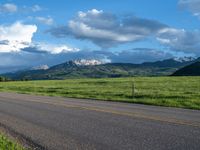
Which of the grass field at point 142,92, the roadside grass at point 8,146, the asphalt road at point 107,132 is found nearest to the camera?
the roadside grass at point 8,146

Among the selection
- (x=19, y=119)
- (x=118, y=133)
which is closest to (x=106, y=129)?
(x=118, y=133)

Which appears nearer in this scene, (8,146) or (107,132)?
(8,146)

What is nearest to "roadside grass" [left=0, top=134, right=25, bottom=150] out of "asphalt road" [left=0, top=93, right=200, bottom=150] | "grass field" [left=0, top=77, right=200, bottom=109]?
"asphalt road" [left=0, top=93, right=200, bottom=150]

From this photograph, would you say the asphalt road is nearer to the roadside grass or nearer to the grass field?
the roadside grass

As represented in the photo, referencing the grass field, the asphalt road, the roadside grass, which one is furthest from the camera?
the grass field

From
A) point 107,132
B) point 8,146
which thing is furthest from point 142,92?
point 8,146

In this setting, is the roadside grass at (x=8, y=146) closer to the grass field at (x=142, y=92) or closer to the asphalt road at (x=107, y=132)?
the asphalt road at (x=107, y=132)

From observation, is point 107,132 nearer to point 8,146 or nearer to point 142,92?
point 8,146

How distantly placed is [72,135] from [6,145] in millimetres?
2136

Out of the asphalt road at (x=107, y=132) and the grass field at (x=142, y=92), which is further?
the grass field at (x=142, y=92)

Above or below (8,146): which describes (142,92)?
above

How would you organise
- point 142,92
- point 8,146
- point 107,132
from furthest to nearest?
point 142,92 → point 107,132 → point 8,146

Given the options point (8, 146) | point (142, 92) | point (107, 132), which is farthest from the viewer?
point (142, 92)

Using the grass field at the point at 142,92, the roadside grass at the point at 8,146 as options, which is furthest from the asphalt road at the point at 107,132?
the grass field at the point at 142,92
